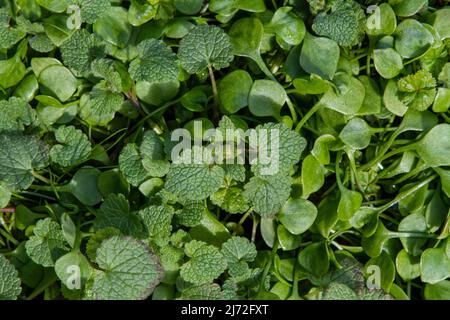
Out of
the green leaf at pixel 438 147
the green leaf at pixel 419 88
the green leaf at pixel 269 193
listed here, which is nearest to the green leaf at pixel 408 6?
the green leaf at pixel 419 88

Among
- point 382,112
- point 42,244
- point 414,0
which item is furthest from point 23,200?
point 414,0

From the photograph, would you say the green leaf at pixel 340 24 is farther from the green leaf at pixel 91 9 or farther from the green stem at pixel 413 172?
the green leaf at pixel 91 9

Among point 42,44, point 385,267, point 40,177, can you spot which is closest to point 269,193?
point 385,267

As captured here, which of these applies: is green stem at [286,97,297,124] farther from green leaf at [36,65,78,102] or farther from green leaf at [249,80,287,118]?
green leaf at [36,65,78,102]

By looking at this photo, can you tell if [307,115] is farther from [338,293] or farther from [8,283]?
[8,283]

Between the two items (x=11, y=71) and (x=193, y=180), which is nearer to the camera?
(x=193, y=180)
